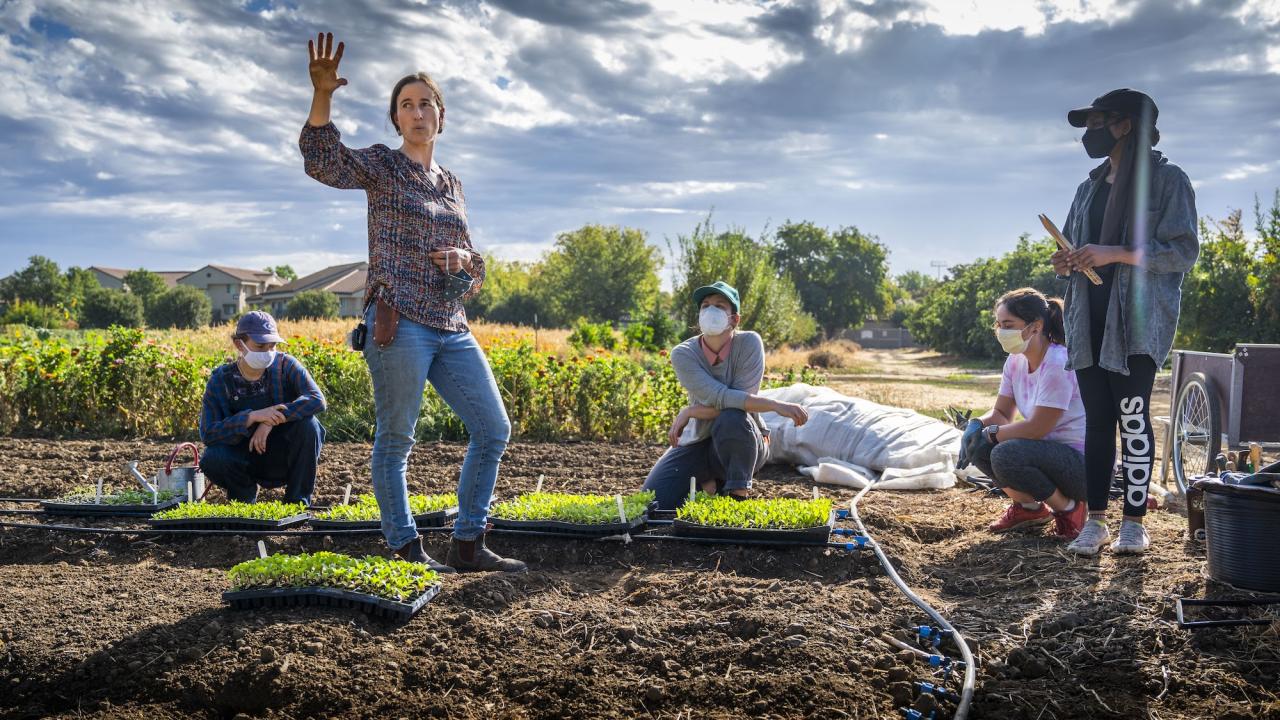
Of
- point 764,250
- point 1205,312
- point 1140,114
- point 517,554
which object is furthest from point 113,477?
point 1205,312

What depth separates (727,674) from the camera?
101 inches

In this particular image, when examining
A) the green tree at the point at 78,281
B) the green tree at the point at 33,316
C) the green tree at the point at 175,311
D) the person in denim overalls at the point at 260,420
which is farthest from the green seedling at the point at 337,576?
the green tree at the point at 78,281

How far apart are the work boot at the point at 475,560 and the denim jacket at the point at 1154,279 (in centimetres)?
250

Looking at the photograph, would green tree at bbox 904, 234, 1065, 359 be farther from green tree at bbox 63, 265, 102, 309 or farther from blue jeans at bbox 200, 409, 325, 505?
green tree at bbox 63, 265, 102, 309

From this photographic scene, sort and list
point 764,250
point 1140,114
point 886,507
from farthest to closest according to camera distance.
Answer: point 764,250
point 886,507
point 1140,114

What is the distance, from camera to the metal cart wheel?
16.9ft

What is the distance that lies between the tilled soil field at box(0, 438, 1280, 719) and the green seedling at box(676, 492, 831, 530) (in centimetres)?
12

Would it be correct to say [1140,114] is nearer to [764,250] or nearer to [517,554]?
[517,554]

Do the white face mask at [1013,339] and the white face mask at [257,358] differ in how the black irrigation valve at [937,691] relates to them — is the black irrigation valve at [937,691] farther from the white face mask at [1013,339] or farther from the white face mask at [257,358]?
the white face mask at [257,358]

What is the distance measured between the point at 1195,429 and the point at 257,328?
531 cm

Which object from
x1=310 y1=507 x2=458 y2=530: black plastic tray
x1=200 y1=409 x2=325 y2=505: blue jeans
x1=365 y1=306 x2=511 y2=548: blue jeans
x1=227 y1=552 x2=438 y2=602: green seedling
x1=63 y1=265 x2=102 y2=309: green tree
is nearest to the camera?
x1=227 y1=552 x2=438 y2=602: green seedling

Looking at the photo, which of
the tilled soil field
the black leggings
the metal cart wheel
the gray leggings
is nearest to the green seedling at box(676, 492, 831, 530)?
the tilled soil field

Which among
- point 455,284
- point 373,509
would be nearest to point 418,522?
point 373,509

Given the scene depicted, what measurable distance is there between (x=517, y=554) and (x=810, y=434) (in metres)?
2.84
